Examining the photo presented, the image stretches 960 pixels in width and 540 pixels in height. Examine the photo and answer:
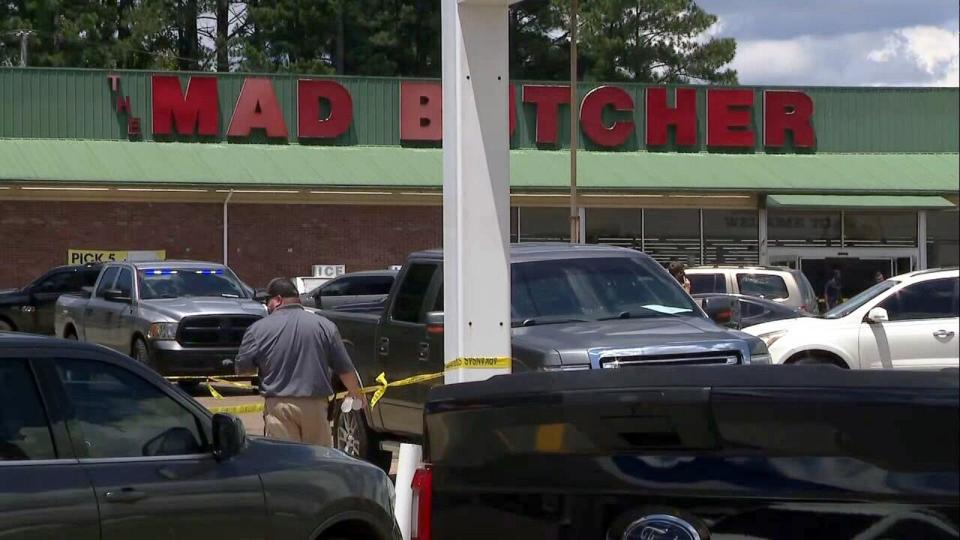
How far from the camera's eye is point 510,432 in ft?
13.3

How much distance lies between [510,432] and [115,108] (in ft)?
112

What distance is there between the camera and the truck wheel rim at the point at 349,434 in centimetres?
1239

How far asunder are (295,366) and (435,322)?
149 cm

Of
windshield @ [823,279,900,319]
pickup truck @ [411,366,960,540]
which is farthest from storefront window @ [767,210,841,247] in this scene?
pickup truck @ [411,366,960,540]

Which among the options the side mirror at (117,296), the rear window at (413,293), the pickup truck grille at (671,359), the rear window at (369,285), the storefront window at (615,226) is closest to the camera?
the pickup truck grille at (671,359)

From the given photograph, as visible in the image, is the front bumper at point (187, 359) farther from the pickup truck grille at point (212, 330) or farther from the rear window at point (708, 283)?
the rear window at point (708, 283)

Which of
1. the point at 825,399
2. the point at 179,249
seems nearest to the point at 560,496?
the point at 825,399

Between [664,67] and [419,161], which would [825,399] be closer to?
[419,161]

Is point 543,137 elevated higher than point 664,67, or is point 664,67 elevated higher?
point 664,67

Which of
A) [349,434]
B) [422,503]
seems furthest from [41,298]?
[422,503]

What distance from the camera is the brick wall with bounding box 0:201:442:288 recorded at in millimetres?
34219

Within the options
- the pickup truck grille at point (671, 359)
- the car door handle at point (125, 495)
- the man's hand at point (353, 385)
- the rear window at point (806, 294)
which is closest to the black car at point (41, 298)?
the rear window at point (806, 294)

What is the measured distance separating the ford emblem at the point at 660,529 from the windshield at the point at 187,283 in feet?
54.2

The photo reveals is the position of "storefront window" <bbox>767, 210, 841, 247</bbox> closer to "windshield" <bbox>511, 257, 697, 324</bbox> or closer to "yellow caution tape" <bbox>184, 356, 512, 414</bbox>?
"yellow caution tape" <bbox>184, 356, 512, 414</bbox>
